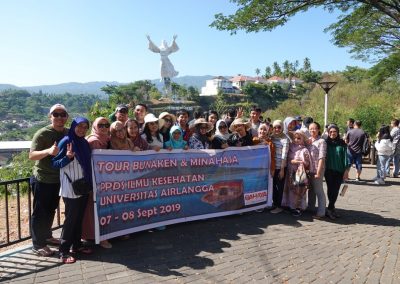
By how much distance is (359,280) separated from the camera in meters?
4.18

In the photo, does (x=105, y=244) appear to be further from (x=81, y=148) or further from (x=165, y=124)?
(x=165, y=124)

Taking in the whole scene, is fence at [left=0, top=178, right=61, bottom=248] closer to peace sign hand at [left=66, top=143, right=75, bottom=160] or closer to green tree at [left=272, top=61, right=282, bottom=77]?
peace sign hand at [left=66, top=143, right=75, bottom=160]

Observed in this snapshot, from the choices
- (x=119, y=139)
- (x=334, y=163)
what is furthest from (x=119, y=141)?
(x=334, y=163)

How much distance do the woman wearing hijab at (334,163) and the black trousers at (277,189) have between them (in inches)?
34.0

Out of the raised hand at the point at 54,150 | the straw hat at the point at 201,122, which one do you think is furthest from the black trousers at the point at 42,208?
the straw hat at the point at 201,122

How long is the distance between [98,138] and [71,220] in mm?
1134

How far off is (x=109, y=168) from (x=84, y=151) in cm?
55

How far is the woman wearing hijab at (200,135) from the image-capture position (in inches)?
243

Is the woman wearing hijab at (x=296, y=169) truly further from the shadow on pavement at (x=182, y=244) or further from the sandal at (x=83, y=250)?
the sandal at (x=83, y=250)

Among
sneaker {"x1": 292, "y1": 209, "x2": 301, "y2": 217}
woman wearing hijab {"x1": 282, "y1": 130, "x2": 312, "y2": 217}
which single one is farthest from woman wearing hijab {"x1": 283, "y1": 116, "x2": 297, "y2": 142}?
sneaker {"x1": 292, "y1": 209, "x2": 301, "y2": 217}

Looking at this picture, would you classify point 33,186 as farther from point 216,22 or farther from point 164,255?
point 216,22

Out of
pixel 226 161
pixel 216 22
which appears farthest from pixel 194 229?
pixel 216 22

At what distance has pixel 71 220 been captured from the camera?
4395 mm

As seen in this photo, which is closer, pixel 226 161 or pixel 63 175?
pixel 63 175
